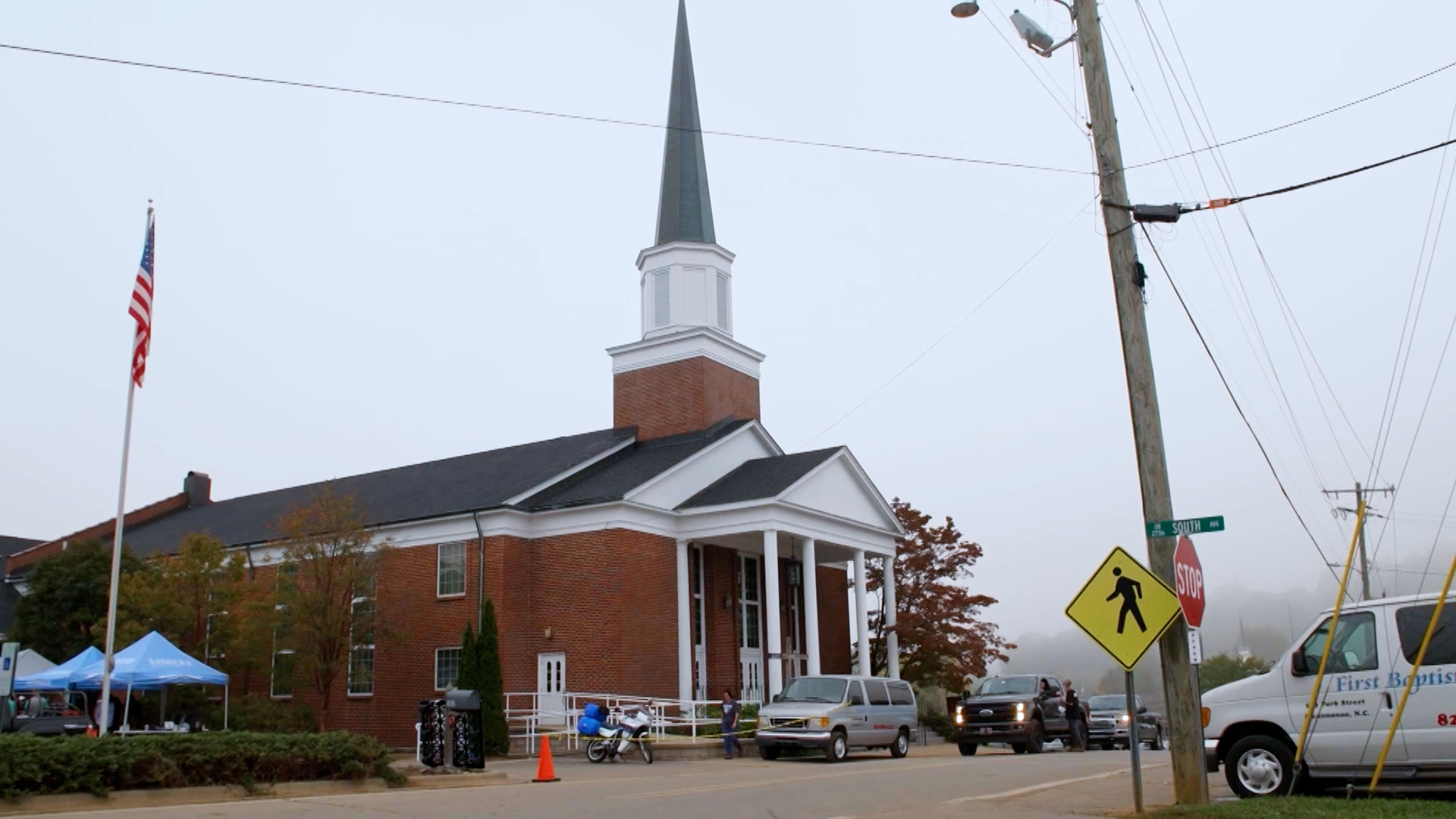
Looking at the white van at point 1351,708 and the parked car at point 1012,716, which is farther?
the parked car at point 1012,716

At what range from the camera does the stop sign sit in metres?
12.0

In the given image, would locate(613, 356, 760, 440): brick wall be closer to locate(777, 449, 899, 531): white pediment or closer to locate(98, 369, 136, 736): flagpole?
locate(777, 449, 899, 531): white pediment

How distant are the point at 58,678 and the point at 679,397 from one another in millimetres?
17517

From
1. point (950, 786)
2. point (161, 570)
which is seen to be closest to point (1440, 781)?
point (950, 786)

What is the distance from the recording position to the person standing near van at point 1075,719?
28984 millimetres

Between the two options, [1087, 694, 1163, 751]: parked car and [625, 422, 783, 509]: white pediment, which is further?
[625, 422, 783, 509]: white pediment

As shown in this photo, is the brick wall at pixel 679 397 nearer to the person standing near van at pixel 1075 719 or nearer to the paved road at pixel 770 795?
the person standing near van at pixel 1075 719

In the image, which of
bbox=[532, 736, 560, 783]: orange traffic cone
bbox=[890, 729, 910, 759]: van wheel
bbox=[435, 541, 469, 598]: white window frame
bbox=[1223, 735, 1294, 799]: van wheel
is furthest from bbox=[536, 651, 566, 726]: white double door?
bbox=[1223, 735, 1294, 799]: van wheel

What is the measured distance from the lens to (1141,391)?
13.2m

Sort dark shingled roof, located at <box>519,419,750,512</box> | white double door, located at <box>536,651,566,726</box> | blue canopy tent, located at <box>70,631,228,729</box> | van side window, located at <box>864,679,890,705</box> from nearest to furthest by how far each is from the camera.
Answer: blue canopy tent, located at <box>70,631,228,729</box> → van side window, located at <box>864,679,890,705</box> → white double door, located at <box>536,651,566,726</box> → dark shingled roof, located at <box>519,419,750,512</box>

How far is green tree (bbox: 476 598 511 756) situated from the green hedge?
36.0ft

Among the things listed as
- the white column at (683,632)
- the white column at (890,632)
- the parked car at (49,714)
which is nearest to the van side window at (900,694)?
the white column at (683,632)

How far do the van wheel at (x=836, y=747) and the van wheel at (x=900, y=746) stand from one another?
231cm

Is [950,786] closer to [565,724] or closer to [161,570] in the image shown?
[565,724]
